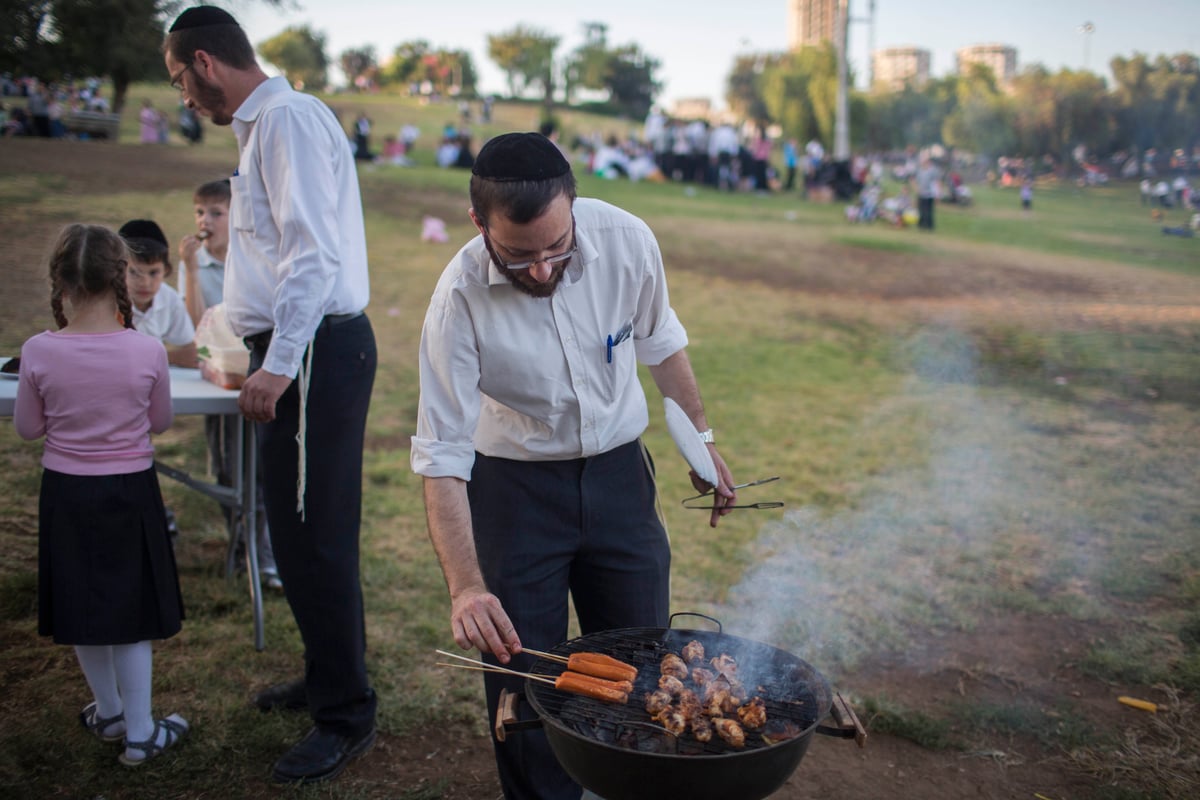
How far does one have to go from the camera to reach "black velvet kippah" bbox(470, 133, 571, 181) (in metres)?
2.05

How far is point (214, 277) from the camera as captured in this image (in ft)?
15.0

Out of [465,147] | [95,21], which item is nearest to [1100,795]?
[95,21]

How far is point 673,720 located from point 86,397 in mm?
2139

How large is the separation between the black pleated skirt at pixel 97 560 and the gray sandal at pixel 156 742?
396 mm

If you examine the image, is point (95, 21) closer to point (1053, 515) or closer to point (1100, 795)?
point (1053, 515)

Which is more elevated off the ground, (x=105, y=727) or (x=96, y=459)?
(x=96, y=459)

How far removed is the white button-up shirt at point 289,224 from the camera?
2.79 metres

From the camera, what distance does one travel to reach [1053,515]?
561cm

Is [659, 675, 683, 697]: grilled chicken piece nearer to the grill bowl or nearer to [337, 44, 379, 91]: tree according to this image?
the grill bowl

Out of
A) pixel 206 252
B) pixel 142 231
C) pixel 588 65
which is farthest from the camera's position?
pixel 588 65

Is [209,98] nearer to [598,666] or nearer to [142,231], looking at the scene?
[142,231]

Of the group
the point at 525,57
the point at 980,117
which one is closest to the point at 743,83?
the point at 525,57

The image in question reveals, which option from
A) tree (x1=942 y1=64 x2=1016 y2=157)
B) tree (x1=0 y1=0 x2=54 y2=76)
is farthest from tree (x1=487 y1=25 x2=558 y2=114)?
tree (x1=0 y1=0 x2=54 y2=76)

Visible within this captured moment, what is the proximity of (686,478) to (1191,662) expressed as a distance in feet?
10.4
